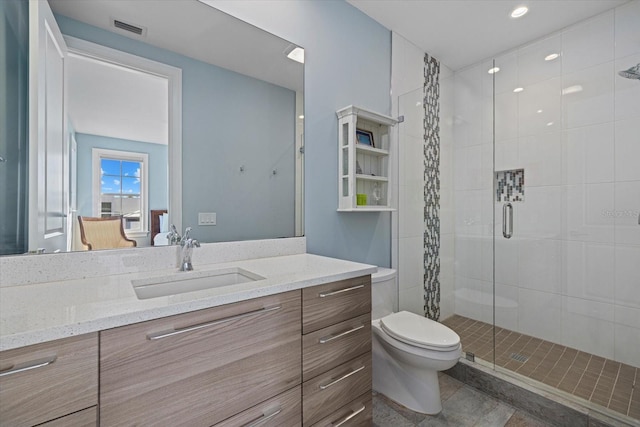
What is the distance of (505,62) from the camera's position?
2.58 meters

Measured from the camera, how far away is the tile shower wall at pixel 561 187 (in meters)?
2.03

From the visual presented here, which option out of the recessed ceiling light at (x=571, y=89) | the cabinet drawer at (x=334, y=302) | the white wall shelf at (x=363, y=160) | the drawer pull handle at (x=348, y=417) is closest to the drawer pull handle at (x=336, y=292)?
the cabinet drawer at (x=334, y=302)

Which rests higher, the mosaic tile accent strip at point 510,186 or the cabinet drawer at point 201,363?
the mosaic tile accent strip at point 510,186

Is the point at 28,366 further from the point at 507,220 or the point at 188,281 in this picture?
the point at 507,220

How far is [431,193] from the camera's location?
2.74 meters

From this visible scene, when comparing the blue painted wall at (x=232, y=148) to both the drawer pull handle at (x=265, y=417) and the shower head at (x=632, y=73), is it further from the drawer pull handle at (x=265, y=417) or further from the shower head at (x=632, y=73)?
the shower head at (x=632, y=73)

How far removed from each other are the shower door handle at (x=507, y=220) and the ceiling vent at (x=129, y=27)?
2755mm

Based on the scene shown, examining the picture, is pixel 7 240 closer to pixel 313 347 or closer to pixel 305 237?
pixel 313 347

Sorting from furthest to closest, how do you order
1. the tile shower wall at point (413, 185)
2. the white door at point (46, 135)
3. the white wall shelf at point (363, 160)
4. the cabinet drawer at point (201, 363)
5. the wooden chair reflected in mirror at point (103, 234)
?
1. the tile shower wall at point (413, 185)
2. the white wall shelf at point (363, 160)
3. the wooden chair reflected in mirror at point (103, 234)
4. the white door at point (46, 135)
5. the cabinet drawer at point (201, 363)

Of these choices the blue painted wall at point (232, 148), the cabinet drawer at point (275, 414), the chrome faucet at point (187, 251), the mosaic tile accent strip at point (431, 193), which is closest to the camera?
the cabinet drawer at point (275, 414)

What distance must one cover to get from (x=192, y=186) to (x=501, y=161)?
2.49 m

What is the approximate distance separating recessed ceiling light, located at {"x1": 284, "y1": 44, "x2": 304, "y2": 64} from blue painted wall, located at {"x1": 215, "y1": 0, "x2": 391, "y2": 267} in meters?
0.05

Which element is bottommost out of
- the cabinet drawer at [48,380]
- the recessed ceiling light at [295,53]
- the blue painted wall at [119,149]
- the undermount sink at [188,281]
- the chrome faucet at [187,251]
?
the cabinet drawer at [48,380]

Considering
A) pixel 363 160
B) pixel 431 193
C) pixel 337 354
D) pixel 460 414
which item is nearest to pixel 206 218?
pixel 337 354
